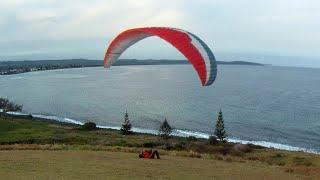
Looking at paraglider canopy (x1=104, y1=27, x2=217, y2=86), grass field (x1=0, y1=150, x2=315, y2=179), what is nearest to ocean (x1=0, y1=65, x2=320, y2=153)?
grass field (x1=0, y1=150, x2=315, y2=179)

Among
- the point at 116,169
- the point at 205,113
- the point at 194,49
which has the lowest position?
the point at 205,113

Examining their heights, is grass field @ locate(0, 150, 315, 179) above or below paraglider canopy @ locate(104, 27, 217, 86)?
below

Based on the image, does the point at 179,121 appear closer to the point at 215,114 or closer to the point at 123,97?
the point at 215,114

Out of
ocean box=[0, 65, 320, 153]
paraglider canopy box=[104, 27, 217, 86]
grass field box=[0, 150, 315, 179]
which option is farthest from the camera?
ocean box=[0, 65, 320, 153]

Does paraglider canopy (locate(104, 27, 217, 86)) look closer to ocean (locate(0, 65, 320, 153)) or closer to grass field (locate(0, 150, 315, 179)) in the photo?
grass field (locate(0, 150, 315, 179))

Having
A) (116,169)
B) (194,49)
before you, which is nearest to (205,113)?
(116,169)

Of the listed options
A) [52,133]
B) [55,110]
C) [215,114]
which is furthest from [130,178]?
[55,110]

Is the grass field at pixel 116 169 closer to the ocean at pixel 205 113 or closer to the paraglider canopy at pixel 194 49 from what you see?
the paraglider canopy at pixel 194 49

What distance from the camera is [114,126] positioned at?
295ft

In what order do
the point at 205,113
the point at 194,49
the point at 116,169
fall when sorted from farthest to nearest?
the point at 205,113 < the point at 116,169 < the point at 194,49

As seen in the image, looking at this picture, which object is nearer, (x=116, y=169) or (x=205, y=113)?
(x=116, y=169)

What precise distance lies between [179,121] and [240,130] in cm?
1581

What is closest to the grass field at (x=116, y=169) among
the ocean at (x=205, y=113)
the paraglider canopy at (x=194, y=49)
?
the paraglider canopy at (x=194, y=49)

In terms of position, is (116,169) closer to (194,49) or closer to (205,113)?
(194,49)
